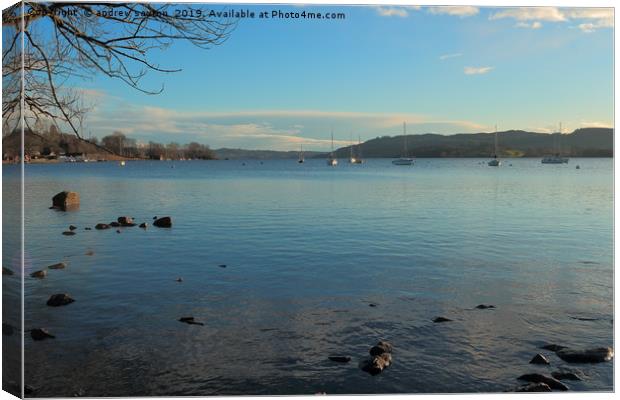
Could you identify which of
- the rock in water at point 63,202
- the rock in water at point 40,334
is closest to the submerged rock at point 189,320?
the rock in water at point 40,334

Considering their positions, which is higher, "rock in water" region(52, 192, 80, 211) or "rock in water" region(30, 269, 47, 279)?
"rock in water" region(52, 192, 80, 211)

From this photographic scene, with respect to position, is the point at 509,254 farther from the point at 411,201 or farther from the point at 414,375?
the point at 411,201

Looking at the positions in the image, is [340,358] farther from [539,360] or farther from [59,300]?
[59,300]

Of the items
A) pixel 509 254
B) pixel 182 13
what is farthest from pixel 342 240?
pixel 182 13

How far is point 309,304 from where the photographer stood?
1080 centimetres

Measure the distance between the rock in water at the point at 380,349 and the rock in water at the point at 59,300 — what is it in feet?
20.7

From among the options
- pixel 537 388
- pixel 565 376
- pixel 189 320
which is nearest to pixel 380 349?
pixel 537 388

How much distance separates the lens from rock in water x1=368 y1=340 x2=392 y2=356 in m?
8.05

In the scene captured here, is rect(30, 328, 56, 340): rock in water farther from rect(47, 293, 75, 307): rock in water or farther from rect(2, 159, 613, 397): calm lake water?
rect(47, 293, 75, 307): rock in water

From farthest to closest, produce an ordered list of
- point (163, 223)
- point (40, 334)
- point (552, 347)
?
point (163, 223), point (40, 334), point (552, 347)

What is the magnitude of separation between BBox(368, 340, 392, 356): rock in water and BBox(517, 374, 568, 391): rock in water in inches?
72.7

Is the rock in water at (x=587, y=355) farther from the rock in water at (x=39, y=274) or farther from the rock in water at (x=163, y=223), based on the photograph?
the rock in water at (x=163, y=223)

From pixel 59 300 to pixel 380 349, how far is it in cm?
658

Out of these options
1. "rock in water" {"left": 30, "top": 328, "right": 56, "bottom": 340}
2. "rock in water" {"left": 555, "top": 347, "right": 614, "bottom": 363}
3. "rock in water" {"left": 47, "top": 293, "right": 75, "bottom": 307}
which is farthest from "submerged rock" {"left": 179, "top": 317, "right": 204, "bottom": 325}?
"rock in water" {"left": 555, "top": 347, "right": 614, "bottom": 363}
